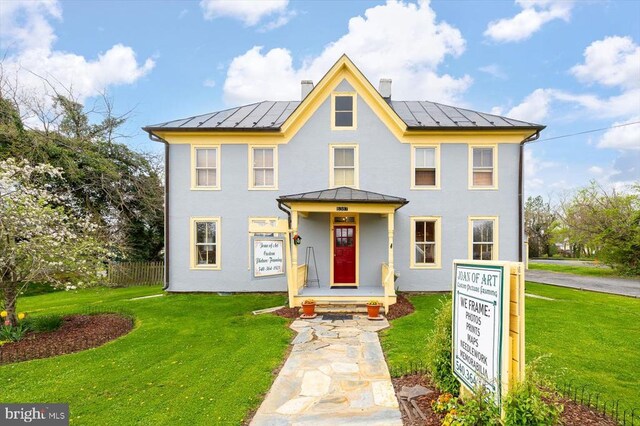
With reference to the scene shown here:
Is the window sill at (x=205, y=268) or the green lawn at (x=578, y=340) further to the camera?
the window sill at (x=205, y=268)

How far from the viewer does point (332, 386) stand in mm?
4559

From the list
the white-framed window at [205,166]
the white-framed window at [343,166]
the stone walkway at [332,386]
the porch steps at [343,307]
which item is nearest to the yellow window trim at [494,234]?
the white-framed window at [343,166]

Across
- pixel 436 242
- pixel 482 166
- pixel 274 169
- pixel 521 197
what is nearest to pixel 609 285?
pixel 521 197

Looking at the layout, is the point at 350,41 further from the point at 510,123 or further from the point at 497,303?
the point at 497,303

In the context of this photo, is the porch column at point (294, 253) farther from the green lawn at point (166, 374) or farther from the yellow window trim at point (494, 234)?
the yellow window trim at point (494, 234)

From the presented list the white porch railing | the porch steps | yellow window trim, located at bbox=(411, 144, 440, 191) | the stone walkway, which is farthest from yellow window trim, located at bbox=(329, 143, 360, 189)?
the stone walkway

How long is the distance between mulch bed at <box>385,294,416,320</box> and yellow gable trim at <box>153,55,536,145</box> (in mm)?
5699

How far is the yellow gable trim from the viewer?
11500 mm

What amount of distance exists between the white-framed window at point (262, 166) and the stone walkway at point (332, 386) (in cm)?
639

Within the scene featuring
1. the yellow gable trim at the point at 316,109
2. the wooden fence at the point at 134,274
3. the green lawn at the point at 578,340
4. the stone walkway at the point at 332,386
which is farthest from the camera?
the wooden fence at the point at 134,274

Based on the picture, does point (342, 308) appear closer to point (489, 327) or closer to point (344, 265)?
point (344, 265)

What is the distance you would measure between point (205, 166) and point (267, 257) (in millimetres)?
4845

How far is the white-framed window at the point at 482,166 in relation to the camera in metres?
11.7

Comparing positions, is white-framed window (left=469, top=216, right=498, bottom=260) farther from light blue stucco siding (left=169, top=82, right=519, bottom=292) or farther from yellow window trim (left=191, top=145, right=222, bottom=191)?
yellow window trim (left=191, top=145, right=222, bottom=191)
